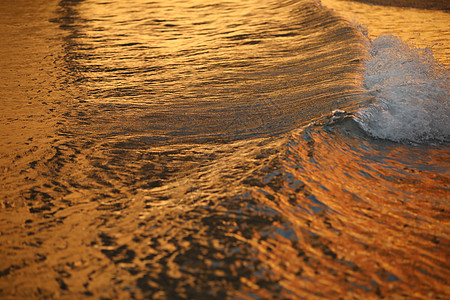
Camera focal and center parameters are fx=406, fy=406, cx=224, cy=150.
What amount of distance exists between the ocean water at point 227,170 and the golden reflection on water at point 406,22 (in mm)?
129

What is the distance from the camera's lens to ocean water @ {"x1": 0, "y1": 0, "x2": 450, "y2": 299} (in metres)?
1.78

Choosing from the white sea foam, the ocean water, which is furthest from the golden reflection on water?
the white sea foam

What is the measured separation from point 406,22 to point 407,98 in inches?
146

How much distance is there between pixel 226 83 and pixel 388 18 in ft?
13.2

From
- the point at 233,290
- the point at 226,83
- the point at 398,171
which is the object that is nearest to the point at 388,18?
the point at 226,83

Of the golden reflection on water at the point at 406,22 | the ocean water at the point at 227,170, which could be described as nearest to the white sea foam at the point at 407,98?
the ocean water at the point at 227,170

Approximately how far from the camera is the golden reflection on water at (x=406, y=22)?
5285mm

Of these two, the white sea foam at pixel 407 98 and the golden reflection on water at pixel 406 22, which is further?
the golden reflection on water at pixel 406 22

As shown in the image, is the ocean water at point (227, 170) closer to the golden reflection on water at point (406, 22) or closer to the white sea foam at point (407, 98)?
the white sea foam at point (407, 98)

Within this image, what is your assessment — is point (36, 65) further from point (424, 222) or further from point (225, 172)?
point (424, 222)

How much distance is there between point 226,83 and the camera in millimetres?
4238

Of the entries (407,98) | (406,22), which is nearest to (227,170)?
(407,98)

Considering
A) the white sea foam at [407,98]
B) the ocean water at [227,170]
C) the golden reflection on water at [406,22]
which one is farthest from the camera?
the golden reflection on water at [406,22]

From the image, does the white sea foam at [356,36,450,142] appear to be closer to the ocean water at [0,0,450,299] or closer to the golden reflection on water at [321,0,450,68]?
the ocean water at [0,0,450,299]
